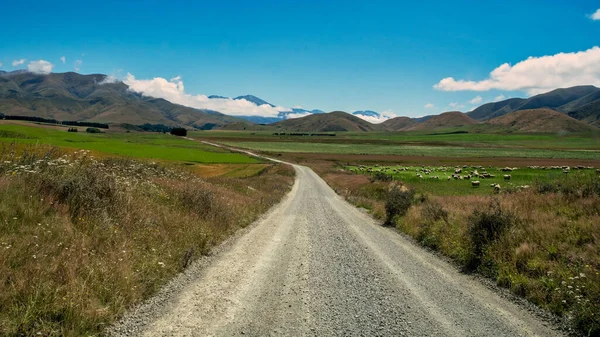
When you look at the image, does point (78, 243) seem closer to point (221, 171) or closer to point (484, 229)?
point (484, 229)

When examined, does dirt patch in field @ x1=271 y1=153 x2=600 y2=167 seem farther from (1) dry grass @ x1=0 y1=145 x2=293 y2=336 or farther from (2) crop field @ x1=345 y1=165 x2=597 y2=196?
(1) dry grass @ x1=0 y1=145 x2=293 y2=336

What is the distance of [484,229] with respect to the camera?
11.6 metres

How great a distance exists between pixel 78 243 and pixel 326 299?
580cm

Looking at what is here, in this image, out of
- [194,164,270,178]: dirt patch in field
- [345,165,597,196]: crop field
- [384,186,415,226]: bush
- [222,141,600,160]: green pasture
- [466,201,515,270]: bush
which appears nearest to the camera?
[466,201,515,270]: bush

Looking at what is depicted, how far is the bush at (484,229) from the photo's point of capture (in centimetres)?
1098

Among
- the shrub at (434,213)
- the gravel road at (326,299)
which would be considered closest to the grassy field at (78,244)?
the gravel road at (326,299)

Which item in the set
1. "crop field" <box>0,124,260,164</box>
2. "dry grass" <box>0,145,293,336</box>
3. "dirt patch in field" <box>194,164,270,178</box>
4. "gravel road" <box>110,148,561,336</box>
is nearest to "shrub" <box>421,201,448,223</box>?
"gravel road" <box>110,148,561,336</box>

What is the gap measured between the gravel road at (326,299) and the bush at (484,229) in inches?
35.4

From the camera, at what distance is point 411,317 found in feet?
22.3

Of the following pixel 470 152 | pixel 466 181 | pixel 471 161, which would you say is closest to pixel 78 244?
pixel 466 181

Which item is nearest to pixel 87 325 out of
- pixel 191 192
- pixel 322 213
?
pixel 191 192

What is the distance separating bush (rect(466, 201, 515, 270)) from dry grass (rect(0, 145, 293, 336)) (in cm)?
918

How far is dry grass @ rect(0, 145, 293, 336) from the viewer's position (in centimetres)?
553

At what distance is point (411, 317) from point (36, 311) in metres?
6.77
